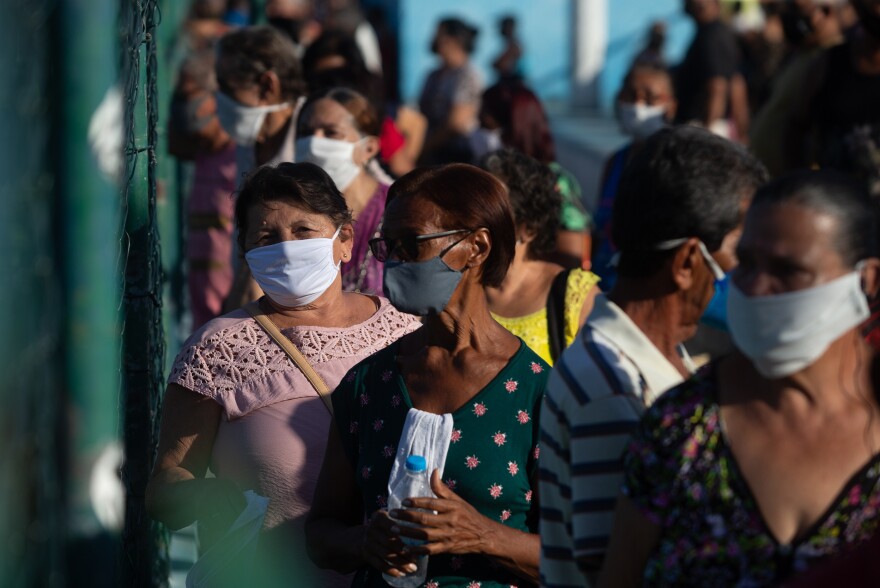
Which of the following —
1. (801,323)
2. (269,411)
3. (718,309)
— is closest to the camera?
(801,323)

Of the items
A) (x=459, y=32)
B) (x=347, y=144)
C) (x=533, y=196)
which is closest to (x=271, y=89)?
(x=347, y=144)

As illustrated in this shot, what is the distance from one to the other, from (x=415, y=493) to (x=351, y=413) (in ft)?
1.04

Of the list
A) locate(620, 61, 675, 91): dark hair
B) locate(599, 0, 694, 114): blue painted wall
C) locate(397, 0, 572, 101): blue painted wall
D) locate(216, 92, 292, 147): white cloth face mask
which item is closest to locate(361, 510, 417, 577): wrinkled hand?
locate(216, 92, 292, 147): white cloth face mask

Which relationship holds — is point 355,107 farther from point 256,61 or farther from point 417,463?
point 417,463

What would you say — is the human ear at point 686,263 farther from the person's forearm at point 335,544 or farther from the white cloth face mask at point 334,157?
the white cloth face mask at point 334,157

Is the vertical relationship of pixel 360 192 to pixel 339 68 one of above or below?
below

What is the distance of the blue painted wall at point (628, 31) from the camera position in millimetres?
19109

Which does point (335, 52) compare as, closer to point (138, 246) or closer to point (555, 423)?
point (138, 246)

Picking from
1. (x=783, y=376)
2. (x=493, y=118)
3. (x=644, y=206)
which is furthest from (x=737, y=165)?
(x=493, y=118)

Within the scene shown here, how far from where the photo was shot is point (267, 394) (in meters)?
3.45

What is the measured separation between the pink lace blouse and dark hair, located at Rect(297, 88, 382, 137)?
1.84m

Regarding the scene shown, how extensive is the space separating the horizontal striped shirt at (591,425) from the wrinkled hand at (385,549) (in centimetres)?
39

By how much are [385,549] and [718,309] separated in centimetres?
89

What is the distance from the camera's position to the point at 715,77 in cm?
849
